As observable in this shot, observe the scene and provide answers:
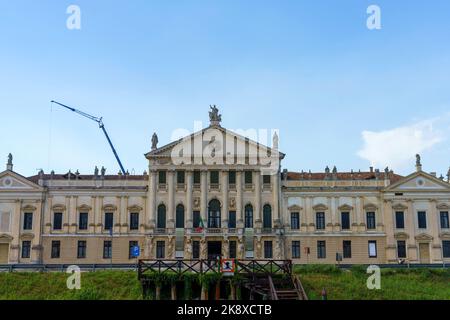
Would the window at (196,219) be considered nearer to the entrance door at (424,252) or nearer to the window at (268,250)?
the window at (268,250)

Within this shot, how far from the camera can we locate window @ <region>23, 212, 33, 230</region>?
5408 cm

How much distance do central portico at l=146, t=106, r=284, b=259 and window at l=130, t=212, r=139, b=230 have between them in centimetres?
163

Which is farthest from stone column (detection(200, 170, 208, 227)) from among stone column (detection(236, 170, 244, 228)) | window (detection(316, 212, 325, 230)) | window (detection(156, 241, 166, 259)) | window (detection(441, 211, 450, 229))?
window (detection(441, 211, 450, 229))

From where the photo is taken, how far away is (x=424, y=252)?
53.9m

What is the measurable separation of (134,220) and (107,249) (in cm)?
363

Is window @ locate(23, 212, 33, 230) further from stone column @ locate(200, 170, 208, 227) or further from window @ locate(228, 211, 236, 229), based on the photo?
window @ locate(228, 211, 236, 229)

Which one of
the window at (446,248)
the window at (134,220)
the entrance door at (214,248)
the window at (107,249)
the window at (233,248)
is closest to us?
the entrance door at (214,248)

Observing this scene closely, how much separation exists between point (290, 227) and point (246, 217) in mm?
4218

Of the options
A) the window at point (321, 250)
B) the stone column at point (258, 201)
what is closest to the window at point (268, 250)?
the stone column at point (258, 201)

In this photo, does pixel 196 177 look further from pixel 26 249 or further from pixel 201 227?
pixel 26 249

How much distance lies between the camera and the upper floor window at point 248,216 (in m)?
54.5

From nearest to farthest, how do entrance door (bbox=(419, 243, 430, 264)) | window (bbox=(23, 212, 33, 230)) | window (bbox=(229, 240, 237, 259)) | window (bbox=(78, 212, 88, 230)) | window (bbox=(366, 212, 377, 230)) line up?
1. window (bbox=(229, 240, 237, 259))
2. entrance door (bbox=(419, 243, 430, 264))
3. window (bbox=(23, 212, 33, 230))
4. window (bbox=(78, 212, 88, 230))
5. window (bbox=(366, 212, 377, 230))

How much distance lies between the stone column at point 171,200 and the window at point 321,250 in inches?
537
